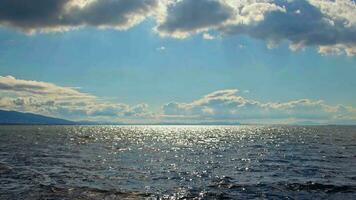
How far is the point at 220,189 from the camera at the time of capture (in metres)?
34.2

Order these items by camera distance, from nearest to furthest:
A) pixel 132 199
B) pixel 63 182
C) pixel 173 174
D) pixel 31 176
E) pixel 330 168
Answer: pixel 132 199, pixel 63 182, pixel 31 176, pixel 173 174, pixel 330 168

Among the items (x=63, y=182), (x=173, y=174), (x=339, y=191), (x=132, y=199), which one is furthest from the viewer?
(x=173, y=174)

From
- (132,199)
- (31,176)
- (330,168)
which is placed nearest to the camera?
(132,199)

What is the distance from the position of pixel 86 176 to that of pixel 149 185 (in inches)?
311

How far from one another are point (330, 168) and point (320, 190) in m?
15.3

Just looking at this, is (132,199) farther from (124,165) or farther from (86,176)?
(124,165)

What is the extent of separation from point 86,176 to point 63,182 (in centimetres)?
433

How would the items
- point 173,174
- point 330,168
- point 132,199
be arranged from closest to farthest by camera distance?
point 132,199 → point 173,174 → point 330,168

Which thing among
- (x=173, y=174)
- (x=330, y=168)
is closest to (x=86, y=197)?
(x=173, y=174)

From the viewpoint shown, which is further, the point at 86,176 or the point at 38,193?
the point at 86,176

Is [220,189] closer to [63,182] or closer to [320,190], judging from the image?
[320,190]

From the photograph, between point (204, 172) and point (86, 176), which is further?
point (204, 172)

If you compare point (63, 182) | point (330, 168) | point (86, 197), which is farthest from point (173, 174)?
point (330, 168)

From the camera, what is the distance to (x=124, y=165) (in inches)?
2024
